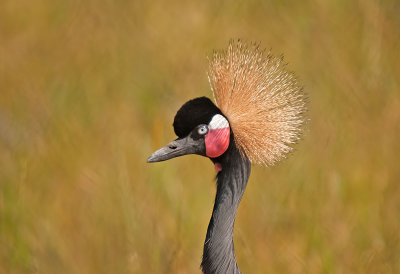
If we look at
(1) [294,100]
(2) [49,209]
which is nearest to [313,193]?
(1) [294,100]

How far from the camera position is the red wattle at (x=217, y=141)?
5.40ft

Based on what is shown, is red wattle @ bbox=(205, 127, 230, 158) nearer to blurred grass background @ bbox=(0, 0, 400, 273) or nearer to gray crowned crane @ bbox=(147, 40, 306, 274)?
gray crowned crane @ bbox=(147, 40, 306, 274)

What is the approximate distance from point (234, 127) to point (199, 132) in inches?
4.5

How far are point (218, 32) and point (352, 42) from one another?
2.47 ft

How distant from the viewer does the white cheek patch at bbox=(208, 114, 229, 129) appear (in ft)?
5.47

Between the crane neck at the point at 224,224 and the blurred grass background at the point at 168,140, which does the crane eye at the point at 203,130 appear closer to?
the crane neck at the point at 224,224

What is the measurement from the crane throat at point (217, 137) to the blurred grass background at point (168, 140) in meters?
0.65

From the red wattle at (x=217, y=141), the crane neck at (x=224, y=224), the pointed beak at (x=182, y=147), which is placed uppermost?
the pointed beak at (x=182, y=147)

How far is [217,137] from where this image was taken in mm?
1654

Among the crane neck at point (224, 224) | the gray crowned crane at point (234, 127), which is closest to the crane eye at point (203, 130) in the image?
the gray crowned crane at point (234, 127)

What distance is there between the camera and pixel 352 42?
3.41m

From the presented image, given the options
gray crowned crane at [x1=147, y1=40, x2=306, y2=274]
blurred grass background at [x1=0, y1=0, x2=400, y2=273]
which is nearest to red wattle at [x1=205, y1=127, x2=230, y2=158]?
gray crowned crane at [x1=147, y1=40, x2=306, y2=274]

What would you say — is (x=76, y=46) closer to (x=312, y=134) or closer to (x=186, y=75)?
(x=186, y=75)

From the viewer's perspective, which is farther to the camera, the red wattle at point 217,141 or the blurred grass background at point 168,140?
the blurred grass background at point 168,140
